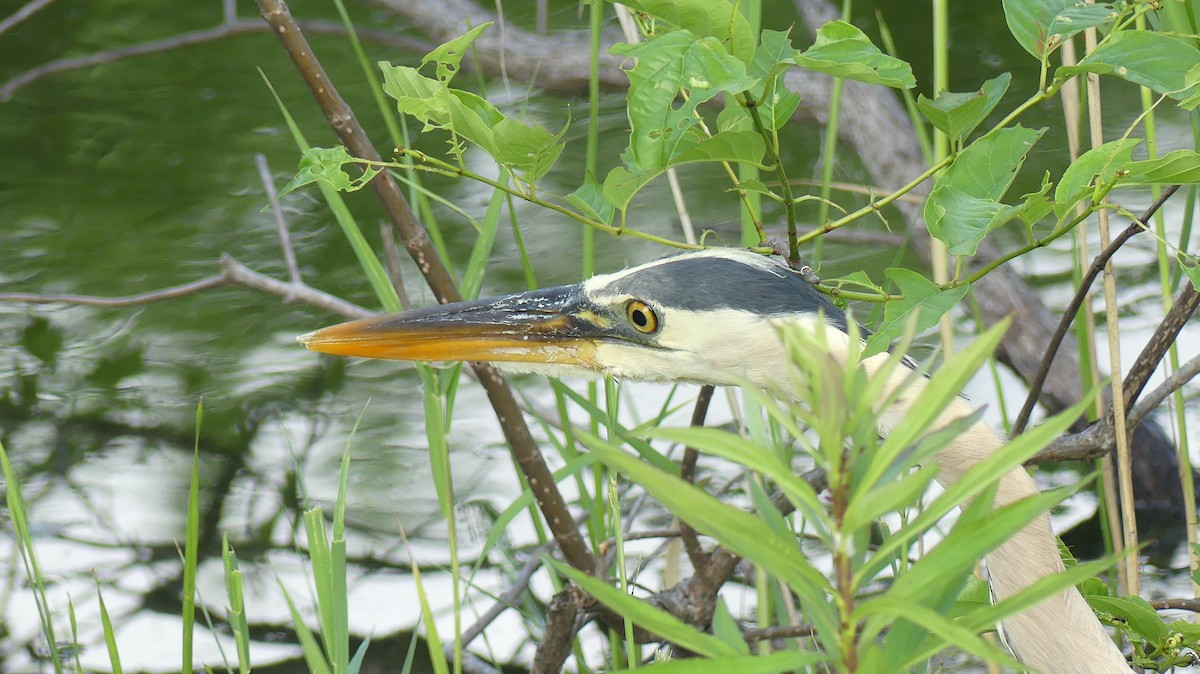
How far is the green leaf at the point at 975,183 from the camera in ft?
3.36

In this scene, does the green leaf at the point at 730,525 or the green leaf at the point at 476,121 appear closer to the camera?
the green leaf at the point at 730,525

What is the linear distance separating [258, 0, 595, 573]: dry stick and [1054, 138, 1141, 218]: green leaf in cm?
87

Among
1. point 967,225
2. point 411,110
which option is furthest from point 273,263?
point 967,225

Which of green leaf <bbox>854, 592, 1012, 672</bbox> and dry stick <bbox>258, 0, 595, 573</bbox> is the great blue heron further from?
green leaf <bbox>854, 592, 1012, 672</bbox>

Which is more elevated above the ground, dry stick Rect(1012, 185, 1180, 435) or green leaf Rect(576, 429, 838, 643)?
green leaf Rect(576, 429, 838, 643)

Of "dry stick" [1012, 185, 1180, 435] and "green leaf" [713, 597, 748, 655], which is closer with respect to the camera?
"green leaf" [713, 597, 748, 655]

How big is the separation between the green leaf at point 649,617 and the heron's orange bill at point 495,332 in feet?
2.72

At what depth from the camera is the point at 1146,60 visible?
1.02 m

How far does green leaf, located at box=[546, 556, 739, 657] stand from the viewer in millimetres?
611

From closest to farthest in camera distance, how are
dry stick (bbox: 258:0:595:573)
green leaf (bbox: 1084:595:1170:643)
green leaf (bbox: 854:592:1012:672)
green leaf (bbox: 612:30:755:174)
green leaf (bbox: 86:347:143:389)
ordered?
green leaf (bbox: 854:592:1012:672)
green leaf (bbox: 612:30:755:174)
green leaf (bbox: 1084:595:1170:643)
dry stick (bbox: 258:0:595:573)
green leaf (bbox: 86:347:143:389)

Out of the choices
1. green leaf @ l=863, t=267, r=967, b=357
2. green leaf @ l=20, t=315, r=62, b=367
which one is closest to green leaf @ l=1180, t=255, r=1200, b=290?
green leaf @ l=863, t=267, r=967, b=357

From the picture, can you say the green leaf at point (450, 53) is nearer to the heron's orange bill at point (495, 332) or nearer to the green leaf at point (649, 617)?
the heron's orange bill at point (495, 332)

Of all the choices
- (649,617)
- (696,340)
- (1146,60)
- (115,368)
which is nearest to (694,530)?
(696,340)

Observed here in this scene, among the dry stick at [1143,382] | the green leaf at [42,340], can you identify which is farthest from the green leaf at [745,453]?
the green leaf at [42,340]
